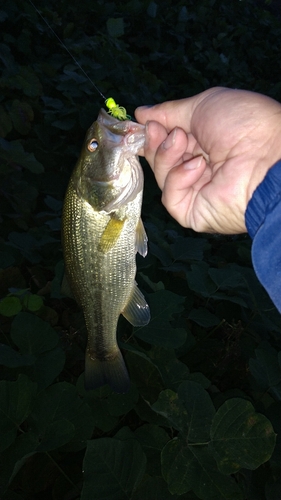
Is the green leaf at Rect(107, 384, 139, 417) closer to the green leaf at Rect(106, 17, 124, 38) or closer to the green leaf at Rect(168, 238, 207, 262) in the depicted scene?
the green leaf at Rect(168, 238, 207, 262)

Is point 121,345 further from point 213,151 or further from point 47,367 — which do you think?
point 213,151

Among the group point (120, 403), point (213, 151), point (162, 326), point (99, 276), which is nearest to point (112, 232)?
point (99, 276)

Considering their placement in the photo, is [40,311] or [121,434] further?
[40,311]

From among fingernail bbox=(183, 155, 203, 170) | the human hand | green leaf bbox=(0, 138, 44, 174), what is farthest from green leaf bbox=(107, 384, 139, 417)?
green leaf bbox=(0, 138, 44, 174)

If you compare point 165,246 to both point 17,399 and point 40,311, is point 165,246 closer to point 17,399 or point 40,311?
point 40,311

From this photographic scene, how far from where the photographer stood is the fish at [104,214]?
1998 mm

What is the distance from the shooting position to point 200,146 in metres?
2.21

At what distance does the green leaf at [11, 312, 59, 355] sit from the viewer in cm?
230

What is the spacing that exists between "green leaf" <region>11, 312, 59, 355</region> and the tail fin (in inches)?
9.8

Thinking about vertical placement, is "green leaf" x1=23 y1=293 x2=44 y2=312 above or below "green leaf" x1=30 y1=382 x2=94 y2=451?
below

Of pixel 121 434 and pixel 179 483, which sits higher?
pixel 179 483

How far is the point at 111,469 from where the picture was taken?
1.81m

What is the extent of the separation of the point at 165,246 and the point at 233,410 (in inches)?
60.4

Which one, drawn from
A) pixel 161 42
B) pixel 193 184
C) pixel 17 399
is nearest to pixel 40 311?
pixel 17 399
